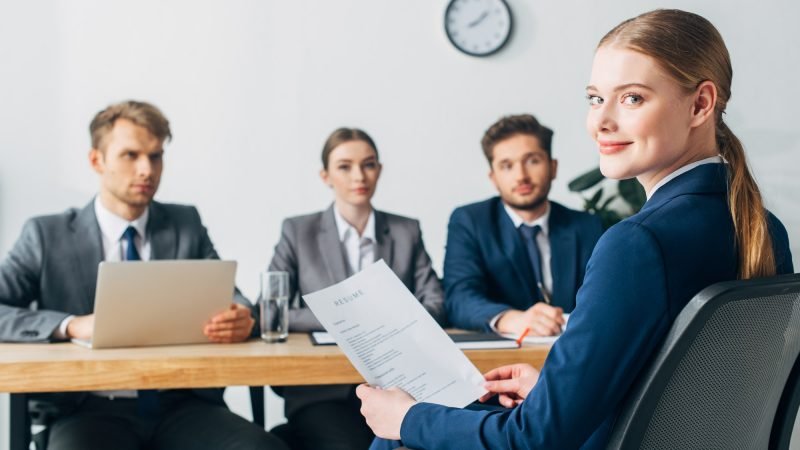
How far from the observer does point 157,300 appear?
2080mm

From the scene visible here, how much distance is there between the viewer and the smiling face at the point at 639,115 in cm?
109

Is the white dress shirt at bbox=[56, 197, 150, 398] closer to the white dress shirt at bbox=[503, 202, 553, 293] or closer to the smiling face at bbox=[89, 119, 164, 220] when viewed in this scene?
the smiling face at bbox=[89, 119, 164, 220]

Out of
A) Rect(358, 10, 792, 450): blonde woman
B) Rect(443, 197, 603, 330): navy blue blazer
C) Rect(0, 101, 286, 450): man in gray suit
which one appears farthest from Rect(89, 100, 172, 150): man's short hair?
Rect(358, 10, 792, 450): blonde woman

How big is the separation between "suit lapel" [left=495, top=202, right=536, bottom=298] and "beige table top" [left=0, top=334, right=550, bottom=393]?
74 cm

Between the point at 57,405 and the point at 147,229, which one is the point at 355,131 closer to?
the point at 147,229

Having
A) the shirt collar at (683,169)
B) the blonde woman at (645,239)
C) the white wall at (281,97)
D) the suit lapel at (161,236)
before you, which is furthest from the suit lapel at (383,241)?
the shirt collar at (683,169)

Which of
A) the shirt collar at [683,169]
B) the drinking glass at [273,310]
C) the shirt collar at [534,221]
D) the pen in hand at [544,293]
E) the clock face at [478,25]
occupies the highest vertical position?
the clock face at [478,25]

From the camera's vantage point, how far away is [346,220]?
118 inches

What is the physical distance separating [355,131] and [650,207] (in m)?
2.01

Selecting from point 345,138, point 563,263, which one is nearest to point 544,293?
point 563,263

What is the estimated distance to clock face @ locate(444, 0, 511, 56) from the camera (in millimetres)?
4211

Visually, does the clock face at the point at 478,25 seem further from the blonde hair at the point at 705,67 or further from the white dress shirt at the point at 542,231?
the blonde hair at the point at 705,67

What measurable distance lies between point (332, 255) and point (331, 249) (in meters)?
0.02

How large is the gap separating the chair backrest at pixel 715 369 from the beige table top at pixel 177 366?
100cm
